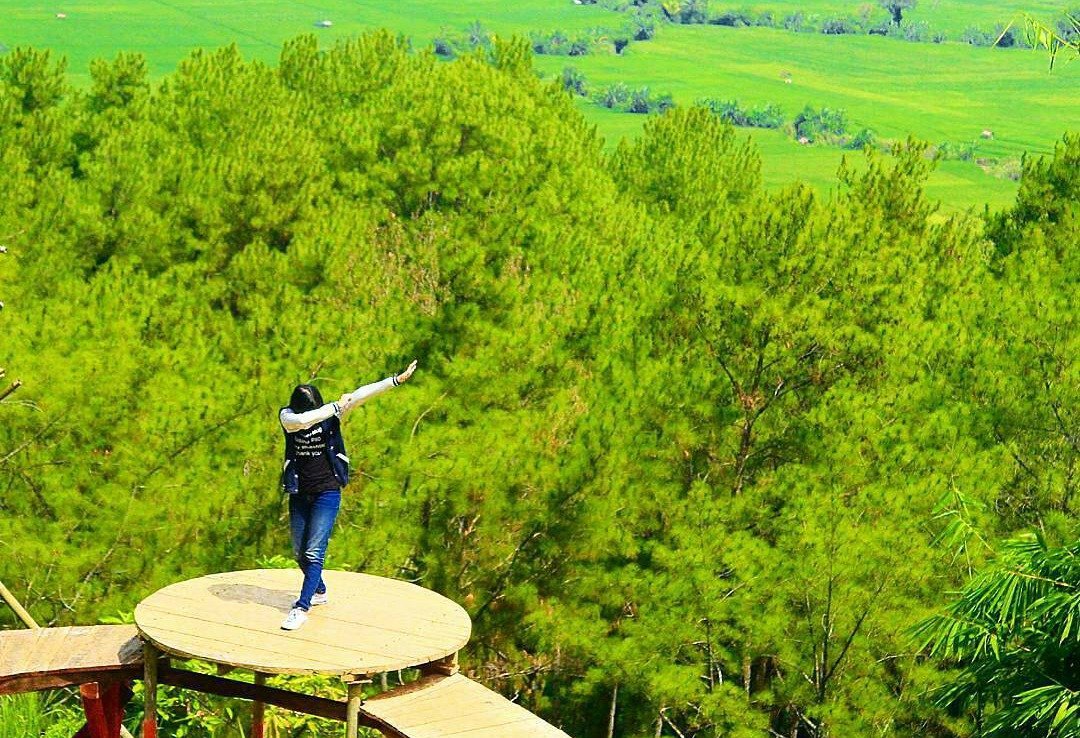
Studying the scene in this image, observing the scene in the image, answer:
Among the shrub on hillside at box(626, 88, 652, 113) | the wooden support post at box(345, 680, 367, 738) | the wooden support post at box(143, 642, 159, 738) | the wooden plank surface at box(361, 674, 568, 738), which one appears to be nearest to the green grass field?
the shrub on hillside at box(626, 88, 652, 113)

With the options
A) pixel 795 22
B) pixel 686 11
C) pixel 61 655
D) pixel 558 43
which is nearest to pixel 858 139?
pixel 558 43

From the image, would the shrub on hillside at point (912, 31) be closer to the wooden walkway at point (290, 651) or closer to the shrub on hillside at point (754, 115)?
the shrub on hillside at point (754, 115)

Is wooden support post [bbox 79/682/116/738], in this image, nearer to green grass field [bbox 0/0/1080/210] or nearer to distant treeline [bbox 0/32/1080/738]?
distant treeline [bbox 0/32/1080/738]

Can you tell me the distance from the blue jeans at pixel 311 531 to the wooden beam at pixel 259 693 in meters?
0.96

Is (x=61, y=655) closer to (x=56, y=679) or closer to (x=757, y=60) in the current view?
(x=56, y=679)

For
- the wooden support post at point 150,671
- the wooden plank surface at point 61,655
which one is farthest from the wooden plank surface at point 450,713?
the wooden plank surface at point 61,655

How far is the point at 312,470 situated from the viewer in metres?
9.70

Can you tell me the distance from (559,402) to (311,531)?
13.2 metres

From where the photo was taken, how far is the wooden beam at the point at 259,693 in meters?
10.5

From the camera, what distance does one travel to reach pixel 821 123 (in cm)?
10800

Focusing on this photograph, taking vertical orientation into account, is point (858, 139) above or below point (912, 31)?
below

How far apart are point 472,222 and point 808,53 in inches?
4802

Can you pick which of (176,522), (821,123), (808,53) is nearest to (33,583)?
(176,522)

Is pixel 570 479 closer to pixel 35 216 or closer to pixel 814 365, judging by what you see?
pixel 814 365
